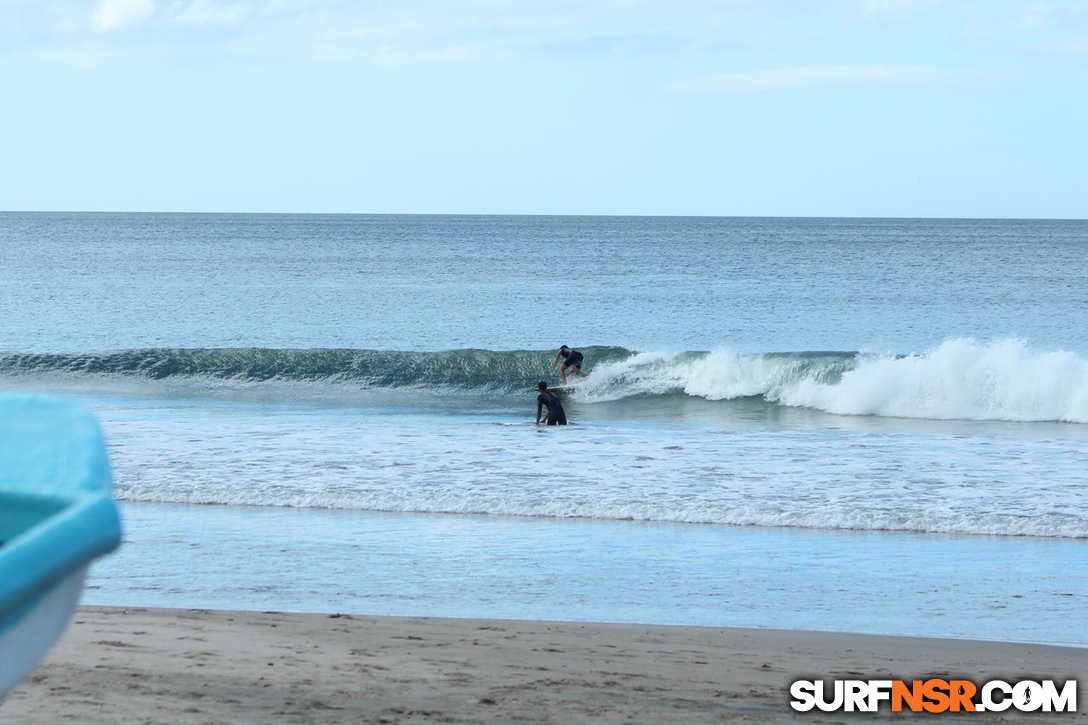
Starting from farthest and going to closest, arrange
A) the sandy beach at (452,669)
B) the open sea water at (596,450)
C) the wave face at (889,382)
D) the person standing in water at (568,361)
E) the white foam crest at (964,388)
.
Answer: the person standing in water at (568,361) < the wave face at (889,382) < the white foam crest at (964,388) < the open sea water at (596,450) < the sandy beach at (452,669)

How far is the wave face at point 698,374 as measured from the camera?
66.9 feet

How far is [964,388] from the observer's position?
818 inches

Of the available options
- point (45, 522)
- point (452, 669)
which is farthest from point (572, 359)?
point (45, 522)

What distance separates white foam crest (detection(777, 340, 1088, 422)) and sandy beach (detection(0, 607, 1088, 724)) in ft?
47.1

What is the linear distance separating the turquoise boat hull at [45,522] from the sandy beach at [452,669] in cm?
250

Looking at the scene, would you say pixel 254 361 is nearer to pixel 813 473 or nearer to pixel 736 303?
pixel 813 473

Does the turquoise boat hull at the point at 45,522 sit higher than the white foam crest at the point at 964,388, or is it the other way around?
the turquoise boat hull at the point at 45,522

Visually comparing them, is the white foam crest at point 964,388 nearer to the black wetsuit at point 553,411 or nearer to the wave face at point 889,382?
the wave face at point 889,382

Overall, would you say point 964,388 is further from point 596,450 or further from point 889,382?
point 596,450

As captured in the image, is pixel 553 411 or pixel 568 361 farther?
pixel 568 361

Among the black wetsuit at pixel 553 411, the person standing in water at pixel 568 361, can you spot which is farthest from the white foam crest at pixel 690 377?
the black wetsuit at pixel 553 411

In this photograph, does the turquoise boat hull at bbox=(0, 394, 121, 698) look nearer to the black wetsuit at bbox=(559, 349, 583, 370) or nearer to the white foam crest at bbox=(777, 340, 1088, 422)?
the white foam crest at bbox=(777, 340, 1088, 422)

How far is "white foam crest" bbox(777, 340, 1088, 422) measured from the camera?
19.8 metres

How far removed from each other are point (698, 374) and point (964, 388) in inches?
232
